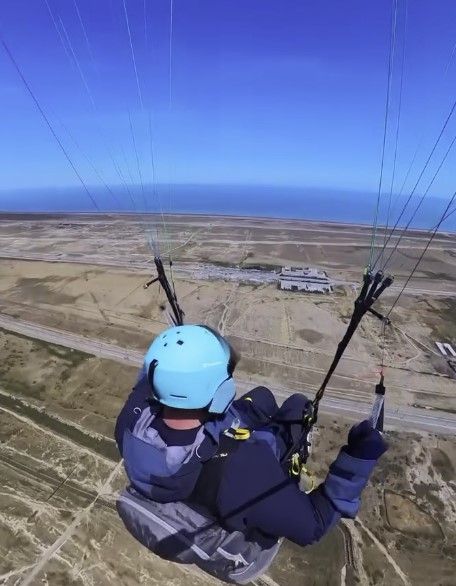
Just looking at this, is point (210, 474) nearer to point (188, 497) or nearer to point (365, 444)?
point (188, 497)

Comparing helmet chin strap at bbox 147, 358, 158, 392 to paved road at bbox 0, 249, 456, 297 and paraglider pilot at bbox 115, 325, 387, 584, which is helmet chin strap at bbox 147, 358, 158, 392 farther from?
paved road at bbox 0, 249, 456, 297

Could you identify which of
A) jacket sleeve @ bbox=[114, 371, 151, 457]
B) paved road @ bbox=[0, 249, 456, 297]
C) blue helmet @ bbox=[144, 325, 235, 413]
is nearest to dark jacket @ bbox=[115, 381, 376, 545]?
jacket sleeve @ bbox=[114, 371, 151, 457]

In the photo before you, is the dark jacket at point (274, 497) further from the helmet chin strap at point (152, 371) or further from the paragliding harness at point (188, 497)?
the helmet chin strap at point (152, 371)

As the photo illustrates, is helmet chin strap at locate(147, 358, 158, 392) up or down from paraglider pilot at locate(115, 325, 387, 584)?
up

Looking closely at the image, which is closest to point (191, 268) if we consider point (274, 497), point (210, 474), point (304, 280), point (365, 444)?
point (304, 280)

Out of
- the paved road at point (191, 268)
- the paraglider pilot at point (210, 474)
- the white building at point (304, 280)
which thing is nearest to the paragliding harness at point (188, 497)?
the paraglider pilot at point (210, 474)

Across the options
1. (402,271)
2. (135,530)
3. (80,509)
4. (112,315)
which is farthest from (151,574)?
(402,271)
